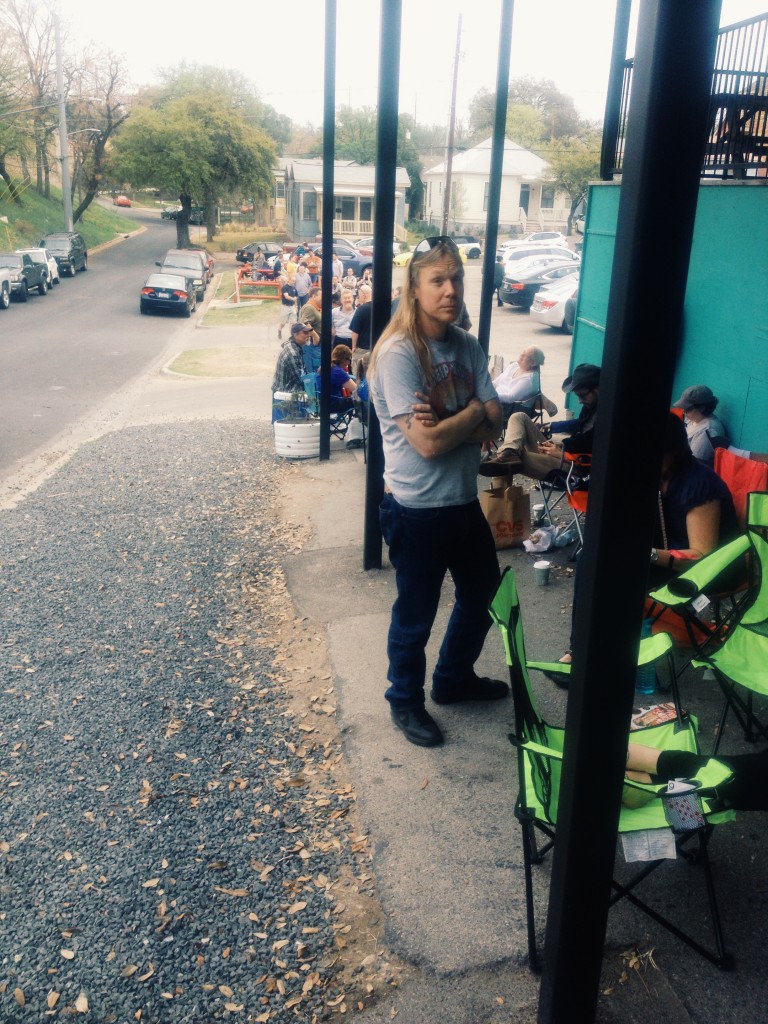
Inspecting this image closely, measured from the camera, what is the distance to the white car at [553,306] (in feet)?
71.8

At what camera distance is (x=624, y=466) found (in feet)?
6.19

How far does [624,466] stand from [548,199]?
7067cm

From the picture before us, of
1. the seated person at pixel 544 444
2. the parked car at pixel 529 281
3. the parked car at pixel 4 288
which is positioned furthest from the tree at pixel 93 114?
the seated person at pixel 544 444

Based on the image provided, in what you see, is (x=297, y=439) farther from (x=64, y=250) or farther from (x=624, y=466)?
(x=64, y=250)

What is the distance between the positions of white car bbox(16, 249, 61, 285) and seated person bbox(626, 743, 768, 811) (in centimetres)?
3149

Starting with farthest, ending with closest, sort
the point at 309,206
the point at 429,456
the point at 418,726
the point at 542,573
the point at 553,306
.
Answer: the point at 309,206, the point at 553,306, the point at 542,573, the point at 418,726, the point at 429,456

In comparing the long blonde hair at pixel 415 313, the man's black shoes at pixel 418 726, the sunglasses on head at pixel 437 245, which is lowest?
the man's black shoes at pixel 418 726

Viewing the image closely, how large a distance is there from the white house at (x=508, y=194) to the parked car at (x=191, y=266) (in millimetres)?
31017

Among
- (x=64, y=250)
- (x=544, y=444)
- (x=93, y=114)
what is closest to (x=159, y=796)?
(x=544, y=444)

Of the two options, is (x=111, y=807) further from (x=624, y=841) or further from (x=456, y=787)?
(x=624, y=841)

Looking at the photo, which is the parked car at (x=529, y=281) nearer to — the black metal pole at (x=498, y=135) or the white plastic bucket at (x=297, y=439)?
the white plastic bucket at (x=297, y=439)

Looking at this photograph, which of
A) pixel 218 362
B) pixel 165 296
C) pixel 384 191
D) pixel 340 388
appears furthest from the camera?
pixel 165 296

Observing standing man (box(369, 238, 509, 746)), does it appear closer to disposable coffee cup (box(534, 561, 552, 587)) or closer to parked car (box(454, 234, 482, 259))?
disposable coffee cup (box(534, 561, 552, 587))

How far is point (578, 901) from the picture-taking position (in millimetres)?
2225
